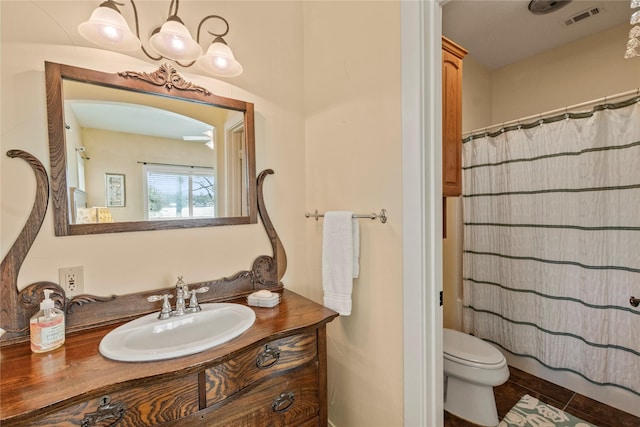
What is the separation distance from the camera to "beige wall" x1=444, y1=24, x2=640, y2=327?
6.96 feet

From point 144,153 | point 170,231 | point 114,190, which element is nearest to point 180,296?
point 170,231

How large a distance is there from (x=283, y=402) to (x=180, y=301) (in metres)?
0.57

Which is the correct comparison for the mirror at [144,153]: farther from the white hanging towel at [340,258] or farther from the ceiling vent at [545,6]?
the ceiling vent at [545,6]

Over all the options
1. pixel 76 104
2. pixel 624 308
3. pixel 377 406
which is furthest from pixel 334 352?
pixel 624 308

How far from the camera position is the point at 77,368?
31.6 inches

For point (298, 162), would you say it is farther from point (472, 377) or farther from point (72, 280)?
point (472, 377)

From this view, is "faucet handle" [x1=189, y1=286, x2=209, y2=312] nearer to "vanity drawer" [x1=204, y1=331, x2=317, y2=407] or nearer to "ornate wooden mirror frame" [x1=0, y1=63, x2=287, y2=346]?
"ornate wooden mirror frame" [x1=0, y1=63, x2=287, y2=346]

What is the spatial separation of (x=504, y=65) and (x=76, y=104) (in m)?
3.27

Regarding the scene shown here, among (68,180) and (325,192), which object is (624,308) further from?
(68,180)

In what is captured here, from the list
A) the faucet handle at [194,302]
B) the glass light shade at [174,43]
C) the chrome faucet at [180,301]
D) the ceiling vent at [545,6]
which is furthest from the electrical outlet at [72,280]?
the ceiling vent at [545,6]

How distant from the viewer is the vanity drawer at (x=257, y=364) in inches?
34.7

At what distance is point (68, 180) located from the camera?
3.49 ft

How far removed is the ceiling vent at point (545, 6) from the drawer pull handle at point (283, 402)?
267 cm

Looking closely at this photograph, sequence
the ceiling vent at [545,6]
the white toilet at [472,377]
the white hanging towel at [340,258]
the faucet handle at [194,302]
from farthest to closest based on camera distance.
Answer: the ceiling vent at [545,6]
the white toilet at [472,377]
the white hanging towel at [340,258]
the faucet handle at [194,302]
